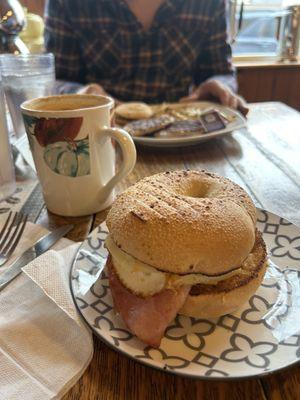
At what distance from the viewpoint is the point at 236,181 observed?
891 mm

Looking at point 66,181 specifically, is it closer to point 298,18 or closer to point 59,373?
point 59,373

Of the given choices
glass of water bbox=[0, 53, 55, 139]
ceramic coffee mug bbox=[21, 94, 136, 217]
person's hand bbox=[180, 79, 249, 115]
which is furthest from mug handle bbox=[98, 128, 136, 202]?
person's hand bbox=[180, 79, 249, 115]

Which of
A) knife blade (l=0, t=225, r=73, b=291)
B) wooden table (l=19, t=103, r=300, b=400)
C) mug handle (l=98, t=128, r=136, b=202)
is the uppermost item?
mug handle (l=98, t=128, r=136, b=202)

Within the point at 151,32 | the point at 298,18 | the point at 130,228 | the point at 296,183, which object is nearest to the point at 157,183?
the point at 130,228

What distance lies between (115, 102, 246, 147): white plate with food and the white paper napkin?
0.56 m

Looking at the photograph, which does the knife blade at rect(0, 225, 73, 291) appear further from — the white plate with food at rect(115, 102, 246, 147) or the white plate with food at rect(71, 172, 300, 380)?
the white plate with food at rect(115, 102, 246, 147)

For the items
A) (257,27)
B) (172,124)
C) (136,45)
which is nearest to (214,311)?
(172,124)

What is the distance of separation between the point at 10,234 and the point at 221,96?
942 mm

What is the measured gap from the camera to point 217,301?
465 millimetres

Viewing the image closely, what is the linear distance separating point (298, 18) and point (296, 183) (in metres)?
2.29

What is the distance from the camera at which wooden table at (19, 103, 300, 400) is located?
1.32ft

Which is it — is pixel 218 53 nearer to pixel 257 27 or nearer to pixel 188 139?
pixel 188 139

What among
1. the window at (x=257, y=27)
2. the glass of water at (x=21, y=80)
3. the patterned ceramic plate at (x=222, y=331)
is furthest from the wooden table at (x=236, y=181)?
the window at (x=257, y=27)

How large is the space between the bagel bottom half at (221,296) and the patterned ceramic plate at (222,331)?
0.02m
